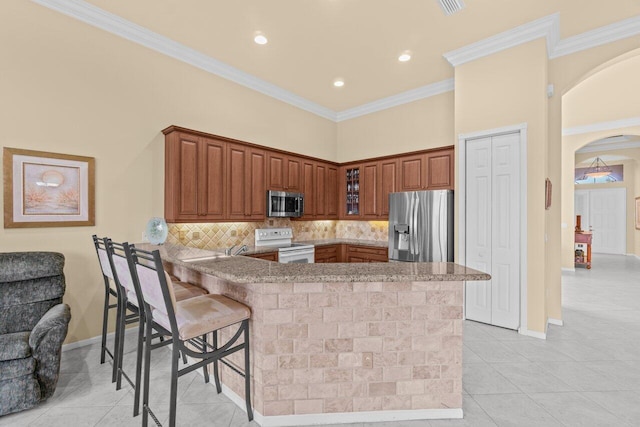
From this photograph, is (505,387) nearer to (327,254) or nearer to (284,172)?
(327,254)

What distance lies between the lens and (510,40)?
3357 mm

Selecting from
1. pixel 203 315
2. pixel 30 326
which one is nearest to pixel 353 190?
pixel 203 315

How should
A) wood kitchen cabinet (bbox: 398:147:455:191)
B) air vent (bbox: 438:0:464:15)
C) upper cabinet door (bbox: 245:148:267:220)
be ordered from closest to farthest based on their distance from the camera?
air vent (bbox: 438:0:464:15), upper cabinet door (bbox: 245:148:267:220), wood kitchen cabinet (bbox: 398:147:455:191)

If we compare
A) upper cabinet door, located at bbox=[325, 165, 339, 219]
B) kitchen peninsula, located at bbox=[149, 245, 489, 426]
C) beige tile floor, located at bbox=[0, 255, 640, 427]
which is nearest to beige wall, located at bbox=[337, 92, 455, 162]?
upper cabinet door, located at bbox=[325, 165, 339, 219]

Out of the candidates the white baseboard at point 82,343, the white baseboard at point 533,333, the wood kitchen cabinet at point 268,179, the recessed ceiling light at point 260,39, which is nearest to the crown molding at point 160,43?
the recessed ceiling light at point 260,39

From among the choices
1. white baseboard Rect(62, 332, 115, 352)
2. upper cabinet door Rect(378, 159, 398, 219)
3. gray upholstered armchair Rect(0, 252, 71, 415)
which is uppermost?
upper cabinet door Rect(378, 159, 398, 219)

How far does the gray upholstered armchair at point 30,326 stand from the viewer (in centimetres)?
191

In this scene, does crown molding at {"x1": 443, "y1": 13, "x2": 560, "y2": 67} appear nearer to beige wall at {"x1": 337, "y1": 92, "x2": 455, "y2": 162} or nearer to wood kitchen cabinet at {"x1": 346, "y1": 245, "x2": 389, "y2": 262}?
beige wall at {"x1": 337, "y1": 92, "x2": 455, "y2": 162}

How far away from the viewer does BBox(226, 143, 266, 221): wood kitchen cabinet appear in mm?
3936

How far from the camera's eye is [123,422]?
1895 millimetres

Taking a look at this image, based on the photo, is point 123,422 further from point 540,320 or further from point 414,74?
point 414,74

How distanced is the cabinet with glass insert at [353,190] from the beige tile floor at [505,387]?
105 inches

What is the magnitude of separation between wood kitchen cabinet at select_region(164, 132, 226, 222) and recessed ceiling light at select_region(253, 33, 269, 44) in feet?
4.26

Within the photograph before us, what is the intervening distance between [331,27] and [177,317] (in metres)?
3.21
